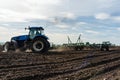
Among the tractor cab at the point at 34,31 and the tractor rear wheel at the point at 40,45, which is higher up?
the tractor cab at the point at 34,31

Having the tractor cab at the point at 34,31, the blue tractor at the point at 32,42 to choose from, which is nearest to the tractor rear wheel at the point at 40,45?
the blue tractor at the point at 32,42

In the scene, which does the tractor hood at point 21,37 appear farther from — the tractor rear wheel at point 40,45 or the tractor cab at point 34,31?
the tractor rear wheel at point 40,45

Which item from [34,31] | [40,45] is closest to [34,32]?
[34,31]

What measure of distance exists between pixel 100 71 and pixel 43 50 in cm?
1193

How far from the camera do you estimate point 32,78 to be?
42.0 feet

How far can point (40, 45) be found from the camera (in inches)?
1062

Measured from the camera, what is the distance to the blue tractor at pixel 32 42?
26.7 m

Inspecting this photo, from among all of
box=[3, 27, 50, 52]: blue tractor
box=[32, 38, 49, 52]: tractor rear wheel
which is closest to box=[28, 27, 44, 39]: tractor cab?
box=[3, 27, 50, 52]: blue tractor

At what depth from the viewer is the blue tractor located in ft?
87.5

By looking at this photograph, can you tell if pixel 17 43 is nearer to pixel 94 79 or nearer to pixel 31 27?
pixel 31 27

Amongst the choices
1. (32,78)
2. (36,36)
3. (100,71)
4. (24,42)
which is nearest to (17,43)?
(24,42)

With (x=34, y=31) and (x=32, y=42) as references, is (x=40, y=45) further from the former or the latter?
(x=34, y=31)

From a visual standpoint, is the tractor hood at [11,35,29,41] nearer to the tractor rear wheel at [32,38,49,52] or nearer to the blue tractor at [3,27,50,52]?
the blue tractor at [3,27,50,52]

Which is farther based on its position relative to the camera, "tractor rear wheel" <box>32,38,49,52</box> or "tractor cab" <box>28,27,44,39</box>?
"tractor cab" <box>28,27,44,39</box>
